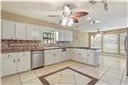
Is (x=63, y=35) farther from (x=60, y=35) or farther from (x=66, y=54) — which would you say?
(x=66, y=54)

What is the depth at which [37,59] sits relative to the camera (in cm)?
550

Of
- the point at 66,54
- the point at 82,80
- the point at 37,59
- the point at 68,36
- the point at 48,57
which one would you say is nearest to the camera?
the point at 82,80

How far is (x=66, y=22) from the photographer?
4613 mm

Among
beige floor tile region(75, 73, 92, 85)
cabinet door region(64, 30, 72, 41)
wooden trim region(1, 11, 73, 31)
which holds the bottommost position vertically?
beige floor tile region(75, 73, 92, 85)

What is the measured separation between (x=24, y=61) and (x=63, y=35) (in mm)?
3726

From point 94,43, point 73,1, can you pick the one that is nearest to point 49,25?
point 73,1

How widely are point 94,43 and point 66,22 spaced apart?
922 cm

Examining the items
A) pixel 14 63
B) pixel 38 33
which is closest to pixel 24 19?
pixel 38 33

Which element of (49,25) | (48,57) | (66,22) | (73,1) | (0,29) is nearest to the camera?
(73,1)

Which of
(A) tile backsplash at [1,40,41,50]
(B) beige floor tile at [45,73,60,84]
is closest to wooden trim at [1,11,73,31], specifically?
(A) tile backsplash at [1,40,41,50]

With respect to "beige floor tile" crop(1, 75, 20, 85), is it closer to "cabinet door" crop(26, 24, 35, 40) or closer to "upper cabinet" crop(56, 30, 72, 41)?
"cabinet door" crop(26, 24, 35, 40)

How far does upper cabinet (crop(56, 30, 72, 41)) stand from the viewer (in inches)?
297

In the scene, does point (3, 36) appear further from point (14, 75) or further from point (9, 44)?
point (14, 75)

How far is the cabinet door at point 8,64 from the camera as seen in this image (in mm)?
4068
